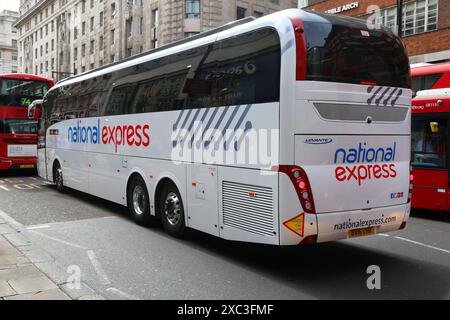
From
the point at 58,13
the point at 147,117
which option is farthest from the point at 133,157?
the point at 58,13

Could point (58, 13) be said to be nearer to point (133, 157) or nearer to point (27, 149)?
point (27, 149)

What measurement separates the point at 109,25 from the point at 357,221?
51.0 metres

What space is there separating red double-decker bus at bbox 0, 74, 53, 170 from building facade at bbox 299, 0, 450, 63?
17.7 meters

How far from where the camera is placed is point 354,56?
598 centimetres

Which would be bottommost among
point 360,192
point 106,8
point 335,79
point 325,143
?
point 360,192

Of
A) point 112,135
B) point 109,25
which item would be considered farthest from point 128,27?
point 112,135

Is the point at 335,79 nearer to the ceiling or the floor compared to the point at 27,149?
nearer to the ceiling

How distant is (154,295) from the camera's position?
518 cm

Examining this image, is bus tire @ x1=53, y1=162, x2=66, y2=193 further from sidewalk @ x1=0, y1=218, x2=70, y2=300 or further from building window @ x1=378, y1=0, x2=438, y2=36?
building window @ x1=378, y1=0, x2=438, y2=36

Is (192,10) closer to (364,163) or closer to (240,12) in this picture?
(240,12)
